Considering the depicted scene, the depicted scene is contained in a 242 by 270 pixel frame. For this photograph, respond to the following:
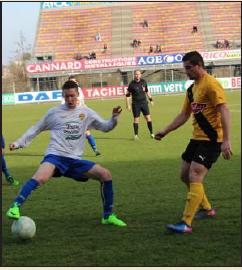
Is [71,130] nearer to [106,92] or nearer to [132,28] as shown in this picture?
[106,92]

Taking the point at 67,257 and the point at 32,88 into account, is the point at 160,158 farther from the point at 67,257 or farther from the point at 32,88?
the point at 32,88

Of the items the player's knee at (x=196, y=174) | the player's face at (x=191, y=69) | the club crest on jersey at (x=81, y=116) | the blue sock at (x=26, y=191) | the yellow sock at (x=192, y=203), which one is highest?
the player's face at (x=191, y=69)

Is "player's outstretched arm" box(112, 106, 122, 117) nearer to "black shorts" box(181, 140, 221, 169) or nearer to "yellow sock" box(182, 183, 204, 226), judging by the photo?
"black shorts" box(181, 140, 221, 169)

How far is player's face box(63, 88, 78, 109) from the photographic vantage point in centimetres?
529

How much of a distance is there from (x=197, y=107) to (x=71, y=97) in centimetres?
134

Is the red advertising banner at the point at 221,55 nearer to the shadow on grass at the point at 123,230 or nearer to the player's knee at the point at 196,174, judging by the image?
the shadow on grass at the point at 123,230

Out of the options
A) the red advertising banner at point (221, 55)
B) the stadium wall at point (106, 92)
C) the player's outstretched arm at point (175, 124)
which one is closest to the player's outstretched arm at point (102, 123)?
the player's outstretched arm at point (175, 124)

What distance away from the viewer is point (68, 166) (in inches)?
210

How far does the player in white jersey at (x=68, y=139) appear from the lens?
17.4ft

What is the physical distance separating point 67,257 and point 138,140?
1012 centimetres

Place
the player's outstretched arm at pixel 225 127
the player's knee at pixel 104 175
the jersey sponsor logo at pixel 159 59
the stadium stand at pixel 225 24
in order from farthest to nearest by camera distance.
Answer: the stadium stand at pixel 225 24 < the jersey sponsor logo at pixel 159 59 < the player's knee at pixel 104 175 < the player's outstretched arm at pixel 225 127

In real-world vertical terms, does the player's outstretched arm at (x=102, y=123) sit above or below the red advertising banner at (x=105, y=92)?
below

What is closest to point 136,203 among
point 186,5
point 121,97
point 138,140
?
point 138,140

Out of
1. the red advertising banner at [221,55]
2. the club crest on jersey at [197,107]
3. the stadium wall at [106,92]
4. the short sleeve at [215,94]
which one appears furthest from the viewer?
the red advertising banner at [221,55]
